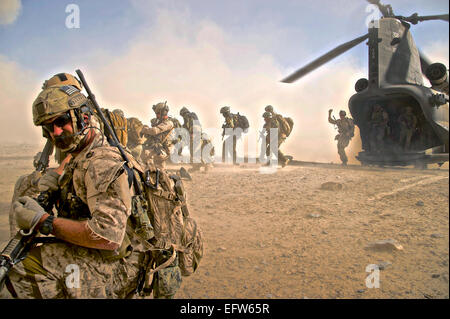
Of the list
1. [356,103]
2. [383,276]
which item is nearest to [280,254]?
[383,276]

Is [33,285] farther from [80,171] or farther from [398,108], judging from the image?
[398,108]

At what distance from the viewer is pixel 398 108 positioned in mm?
8141

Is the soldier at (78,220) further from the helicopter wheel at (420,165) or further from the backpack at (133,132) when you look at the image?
the helicopter wheel at (420,165)

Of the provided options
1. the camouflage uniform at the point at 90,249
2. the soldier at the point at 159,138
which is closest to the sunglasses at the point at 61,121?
the camouflage uniform at the point at 90,249

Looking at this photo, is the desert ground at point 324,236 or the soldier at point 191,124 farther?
the soldier at point 191,124

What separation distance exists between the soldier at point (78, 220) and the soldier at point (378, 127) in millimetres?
7721

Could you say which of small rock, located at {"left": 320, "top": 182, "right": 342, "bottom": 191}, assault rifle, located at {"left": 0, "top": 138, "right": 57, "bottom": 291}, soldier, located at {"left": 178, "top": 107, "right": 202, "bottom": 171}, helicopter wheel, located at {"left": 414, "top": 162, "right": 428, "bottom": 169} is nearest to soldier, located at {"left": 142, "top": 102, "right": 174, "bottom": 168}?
soldier, located at {"left": 178, "top": 107, "right": 202, "bottom": 171}

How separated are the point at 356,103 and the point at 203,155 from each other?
4774mm

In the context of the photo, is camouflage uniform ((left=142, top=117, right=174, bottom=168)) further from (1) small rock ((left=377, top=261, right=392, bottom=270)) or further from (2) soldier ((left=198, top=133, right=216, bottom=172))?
(1) small rock ((left=377, top=261, right=392, bottom=270))

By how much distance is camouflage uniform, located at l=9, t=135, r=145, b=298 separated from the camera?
1.52m

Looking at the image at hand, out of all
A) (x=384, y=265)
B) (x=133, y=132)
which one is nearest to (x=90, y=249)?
(x=384, y=265)

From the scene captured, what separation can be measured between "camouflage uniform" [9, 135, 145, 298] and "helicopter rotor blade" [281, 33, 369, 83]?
757 cm

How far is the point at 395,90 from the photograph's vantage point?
23.1ft

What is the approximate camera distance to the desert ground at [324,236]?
289cm
